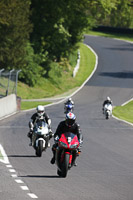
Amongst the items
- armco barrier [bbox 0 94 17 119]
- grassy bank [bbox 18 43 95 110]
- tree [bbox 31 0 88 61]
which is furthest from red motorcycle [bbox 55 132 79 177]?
tree [bbox 31 0 88 61]

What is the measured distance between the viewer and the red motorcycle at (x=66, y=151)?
13.7m

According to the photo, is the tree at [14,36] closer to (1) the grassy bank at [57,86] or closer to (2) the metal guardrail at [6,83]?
(1) the grassy bank at [57,86]

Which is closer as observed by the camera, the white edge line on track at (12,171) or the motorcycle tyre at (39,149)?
the white edge line on track at (12,171)

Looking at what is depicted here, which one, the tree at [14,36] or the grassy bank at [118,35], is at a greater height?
the tree at [14,36]

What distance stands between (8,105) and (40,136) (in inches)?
709

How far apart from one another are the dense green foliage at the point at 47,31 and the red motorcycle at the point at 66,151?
124ft

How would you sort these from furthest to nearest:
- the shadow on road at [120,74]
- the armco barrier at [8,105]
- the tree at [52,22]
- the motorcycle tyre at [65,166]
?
the shadow on road at [120,74], the tree at [52,22], the armco barrier at [8,105], the motorcycle tyre at [65,166]

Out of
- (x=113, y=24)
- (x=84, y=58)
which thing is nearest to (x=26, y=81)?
(x=84, y=58)

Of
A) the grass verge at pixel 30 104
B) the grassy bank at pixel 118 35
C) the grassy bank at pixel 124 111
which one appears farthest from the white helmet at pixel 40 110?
the grassy bank at pixel 118 35

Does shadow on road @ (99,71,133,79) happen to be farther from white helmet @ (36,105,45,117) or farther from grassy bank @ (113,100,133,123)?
white helmet @ (36,105,45,117)

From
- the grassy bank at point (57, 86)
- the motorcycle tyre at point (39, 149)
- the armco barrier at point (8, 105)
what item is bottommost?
the grassy bank at point (57, 86)

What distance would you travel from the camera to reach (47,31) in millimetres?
60656

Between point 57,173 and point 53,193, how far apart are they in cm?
291

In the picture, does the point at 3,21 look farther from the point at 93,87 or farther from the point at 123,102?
the point at 93,87
